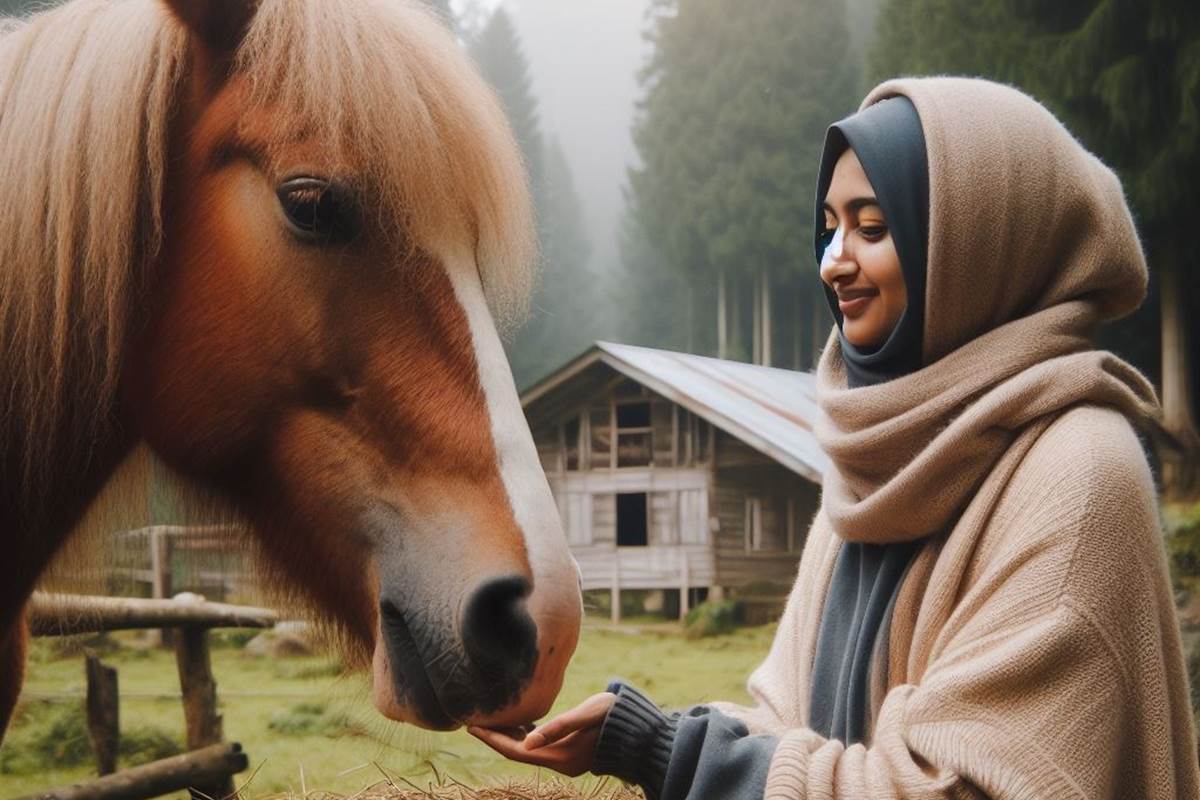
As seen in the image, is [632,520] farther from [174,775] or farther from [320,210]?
[320,210]

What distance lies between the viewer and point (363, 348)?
0.95m

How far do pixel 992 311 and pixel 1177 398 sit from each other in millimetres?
2384

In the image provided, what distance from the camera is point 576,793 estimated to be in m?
1.45

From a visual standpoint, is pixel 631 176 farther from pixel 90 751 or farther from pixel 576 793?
pixel 90 751

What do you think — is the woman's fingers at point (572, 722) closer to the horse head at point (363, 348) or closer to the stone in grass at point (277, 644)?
the horse head at point (363, 348)

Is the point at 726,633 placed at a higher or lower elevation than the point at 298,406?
lower

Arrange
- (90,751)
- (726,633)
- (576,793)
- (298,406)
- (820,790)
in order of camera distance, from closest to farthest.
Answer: (820,790) → (298,406) → (576,793) → (90,751) → (726,633)

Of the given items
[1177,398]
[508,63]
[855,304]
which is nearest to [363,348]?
[855,304]

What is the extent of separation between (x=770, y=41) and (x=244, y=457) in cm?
236

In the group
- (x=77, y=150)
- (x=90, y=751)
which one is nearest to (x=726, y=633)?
(x=90, y=751)

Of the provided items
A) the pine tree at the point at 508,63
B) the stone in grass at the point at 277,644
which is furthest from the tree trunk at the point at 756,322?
the stone in grass at the point at 277,644

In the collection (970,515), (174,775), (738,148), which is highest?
(738,148)

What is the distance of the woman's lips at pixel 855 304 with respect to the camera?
→ 1004 millimetres

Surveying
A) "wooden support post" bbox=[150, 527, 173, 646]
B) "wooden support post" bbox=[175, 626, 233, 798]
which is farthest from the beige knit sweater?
"wooden support post" bbox=[175, 626, 233, 798]
